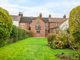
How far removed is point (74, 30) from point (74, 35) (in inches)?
16.8

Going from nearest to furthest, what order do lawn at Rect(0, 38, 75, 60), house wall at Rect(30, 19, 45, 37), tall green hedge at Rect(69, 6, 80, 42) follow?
tall green hedge at Rect(69, 6, 80, 42) < lawn at Rect(0, 38, 75, 60) < house wall at Rect(30, 19, 45, 37)

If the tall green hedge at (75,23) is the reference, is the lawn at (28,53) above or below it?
below

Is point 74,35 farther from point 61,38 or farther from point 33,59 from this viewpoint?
point 61,38

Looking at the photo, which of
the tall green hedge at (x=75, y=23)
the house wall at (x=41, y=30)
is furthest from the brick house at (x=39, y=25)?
the tall green hedge at (x=75, y=23)

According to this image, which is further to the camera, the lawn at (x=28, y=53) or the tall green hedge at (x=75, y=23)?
the lawn at (x=28, y=53)

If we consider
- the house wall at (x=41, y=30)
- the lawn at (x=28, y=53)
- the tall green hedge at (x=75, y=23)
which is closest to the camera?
the tall green hedge at (x=75, y=23)

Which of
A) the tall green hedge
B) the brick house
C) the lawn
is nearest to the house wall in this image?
the brick house

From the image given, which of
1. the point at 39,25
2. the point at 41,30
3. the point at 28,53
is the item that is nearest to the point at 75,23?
the point at 28,53

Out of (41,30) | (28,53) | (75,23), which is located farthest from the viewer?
(41,30)

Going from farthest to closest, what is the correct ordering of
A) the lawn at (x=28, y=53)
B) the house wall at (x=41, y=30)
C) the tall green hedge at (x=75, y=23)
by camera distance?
the house wall at (x=41, y=30)
the lawn at (x=28, y=53)
the tall green hedge at (x=75, y=23)

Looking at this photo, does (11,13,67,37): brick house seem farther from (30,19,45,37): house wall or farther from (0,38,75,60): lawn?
(0,38,75,60): lawn

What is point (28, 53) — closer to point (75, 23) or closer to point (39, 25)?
point (75, 23)

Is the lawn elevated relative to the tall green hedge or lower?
lower

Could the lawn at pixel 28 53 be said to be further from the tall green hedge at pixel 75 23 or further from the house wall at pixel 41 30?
the house wall at pixel 41 30
